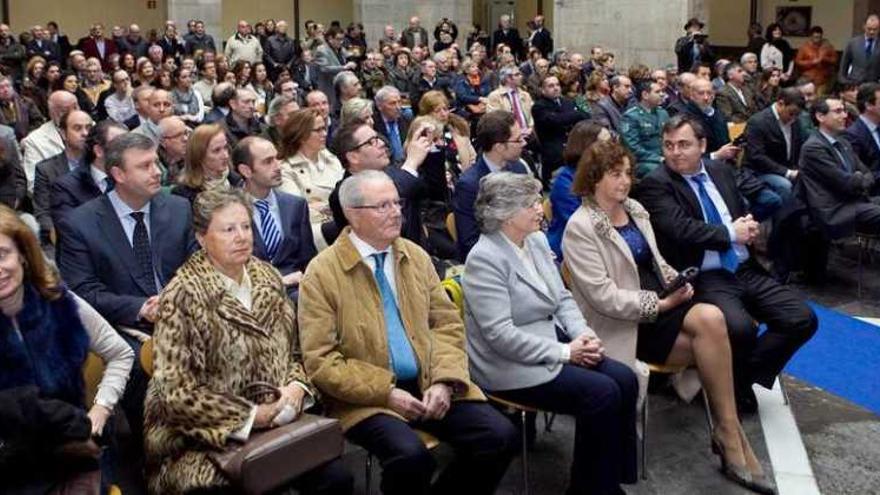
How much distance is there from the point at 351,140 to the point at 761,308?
91.9 inches

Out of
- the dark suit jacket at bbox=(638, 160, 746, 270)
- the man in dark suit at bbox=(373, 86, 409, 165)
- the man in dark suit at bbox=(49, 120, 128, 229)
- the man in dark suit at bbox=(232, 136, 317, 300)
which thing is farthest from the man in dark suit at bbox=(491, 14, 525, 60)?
the man in dark suit at bbox=(232, 136, 317, 300)

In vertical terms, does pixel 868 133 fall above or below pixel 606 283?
above

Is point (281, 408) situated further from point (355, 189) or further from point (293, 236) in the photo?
point (293, 236)

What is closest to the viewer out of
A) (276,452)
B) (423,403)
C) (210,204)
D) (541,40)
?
(276,452)

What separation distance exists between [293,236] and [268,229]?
129 millimetres

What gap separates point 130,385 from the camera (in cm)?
421

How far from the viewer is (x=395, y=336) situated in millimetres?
4016

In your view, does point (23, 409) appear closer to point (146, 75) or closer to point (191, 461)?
point (191, 461)

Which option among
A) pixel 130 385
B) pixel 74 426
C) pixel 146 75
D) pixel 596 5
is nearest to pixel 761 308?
pixel 130 385

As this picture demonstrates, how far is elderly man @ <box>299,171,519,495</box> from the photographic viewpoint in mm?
3799

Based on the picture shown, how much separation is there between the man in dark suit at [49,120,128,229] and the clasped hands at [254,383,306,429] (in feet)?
7.79

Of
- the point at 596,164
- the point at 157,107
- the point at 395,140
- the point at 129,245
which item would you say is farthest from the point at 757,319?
the point at 157,107

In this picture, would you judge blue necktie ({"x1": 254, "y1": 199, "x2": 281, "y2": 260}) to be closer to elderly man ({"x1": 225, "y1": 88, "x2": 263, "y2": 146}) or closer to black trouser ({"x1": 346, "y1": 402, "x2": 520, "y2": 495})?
black trouser ({"x1": 346, "y1": 402, "x2": 520, "y2": 495})

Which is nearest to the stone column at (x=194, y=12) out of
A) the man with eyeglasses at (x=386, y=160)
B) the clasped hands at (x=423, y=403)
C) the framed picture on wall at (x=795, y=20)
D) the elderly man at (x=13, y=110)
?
the elderly man at (x=13, y=110)
